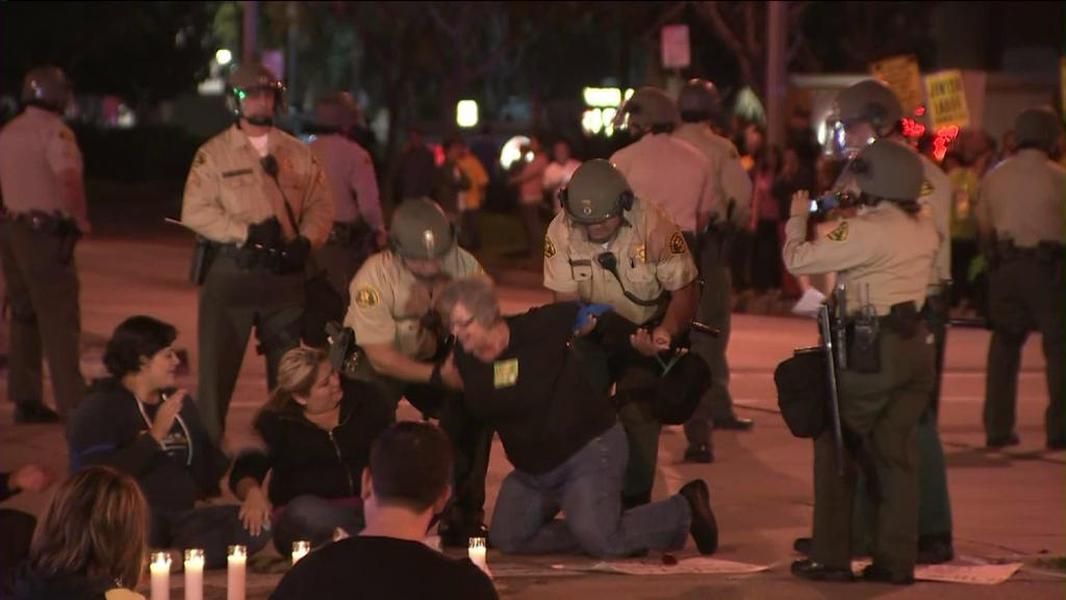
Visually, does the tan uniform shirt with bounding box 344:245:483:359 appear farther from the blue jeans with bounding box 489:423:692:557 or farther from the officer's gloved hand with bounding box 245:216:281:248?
the officer's gloved hand with bounding box 245:216:281:248

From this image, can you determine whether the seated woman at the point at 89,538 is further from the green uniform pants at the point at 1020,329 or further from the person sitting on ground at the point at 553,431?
the green uniform pants at the point at 1020,329

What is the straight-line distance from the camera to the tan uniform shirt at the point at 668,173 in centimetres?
1084

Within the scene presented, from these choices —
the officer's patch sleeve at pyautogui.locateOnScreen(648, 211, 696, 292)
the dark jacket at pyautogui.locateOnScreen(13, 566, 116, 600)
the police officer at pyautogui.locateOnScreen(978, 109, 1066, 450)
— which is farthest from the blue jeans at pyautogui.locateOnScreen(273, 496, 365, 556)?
the police officer at pyautogui.locateOnScreen(978, 109, 1066, 450)

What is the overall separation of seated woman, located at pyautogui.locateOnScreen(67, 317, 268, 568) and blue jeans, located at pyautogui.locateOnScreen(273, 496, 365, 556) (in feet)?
0.33

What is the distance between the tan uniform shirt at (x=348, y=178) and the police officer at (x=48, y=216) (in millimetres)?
1679

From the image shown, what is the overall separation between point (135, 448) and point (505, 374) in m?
1.45

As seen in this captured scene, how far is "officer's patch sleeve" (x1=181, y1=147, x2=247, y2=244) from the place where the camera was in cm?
999

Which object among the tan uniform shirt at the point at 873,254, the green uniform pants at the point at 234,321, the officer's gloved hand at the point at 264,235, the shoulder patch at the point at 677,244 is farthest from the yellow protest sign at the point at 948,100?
the tan uniform shirt at the point at 873,254

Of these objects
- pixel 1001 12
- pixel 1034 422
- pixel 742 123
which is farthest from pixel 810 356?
pixel 1001 12

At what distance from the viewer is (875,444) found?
8.14 meters

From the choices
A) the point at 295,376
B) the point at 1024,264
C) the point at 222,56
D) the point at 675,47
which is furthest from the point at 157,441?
the point at 222,56

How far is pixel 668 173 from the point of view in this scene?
10859 millimetres

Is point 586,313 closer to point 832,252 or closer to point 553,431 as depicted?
point 553,431

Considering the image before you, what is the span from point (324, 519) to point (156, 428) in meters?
0.73
